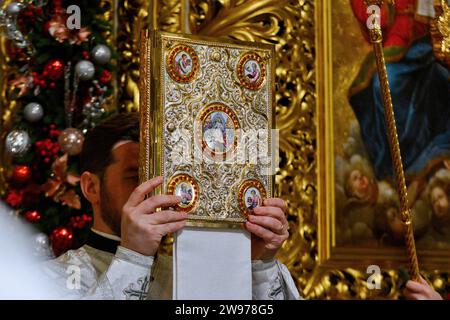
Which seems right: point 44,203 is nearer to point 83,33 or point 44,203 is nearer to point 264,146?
point 83,33

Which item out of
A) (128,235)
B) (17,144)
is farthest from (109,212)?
(17,144)

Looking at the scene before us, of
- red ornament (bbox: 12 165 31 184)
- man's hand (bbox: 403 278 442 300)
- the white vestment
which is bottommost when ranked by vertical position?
man's hand (bbox: 403 278 442 300)

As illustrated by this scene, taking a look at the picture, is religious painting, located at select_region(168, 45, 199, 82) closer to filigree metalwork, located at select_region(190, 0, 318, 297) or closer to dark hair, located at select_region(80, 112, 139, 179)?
dark hair, located at select_region(80, 112, 139, 179)

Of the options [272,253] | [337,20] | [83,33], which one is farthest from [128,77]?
[272,253]

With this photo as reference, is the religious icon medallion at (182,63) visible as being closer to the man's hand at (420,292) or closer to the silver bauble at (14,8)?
the man's hand at (420,292)

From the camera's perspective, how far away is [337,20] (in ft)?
17.3

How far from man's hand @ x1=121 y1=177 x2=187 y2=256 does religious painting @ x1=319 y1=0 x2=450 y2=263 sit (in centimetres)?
209

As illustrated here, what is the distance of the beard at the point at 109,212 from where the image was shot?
12.0 feet

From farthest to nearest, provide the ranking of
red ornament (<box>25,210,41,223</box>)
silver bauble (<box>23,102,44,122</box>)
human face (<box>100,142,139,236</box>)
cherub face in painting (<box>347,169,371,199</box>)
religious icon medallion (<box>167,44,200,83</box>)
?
cherub face in painting (<box>347,169,371,199</box>)
silver bauble (<box>23,102,44,122</box>)
red ornament (<box>25,210,41,223</box>)
human face (<box>100,142,139,236</box>)
religious icon medallion (<box>167,44,200,83</box>)

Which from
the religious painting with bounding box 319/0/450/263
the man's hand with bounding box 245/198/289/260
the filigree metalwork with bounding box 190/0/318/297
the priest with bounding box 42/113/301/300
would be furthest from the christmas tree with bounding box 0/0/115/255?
the man's hand with bounding box 245/198/289/260

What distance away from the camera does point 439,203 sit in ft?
17.4

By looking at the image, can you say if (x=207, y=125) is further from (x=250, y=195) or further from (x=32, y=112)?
(x=32, y=112)

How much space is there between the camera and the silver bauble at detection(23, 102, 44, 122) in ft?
15.2

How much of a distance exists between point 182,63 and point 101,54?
157 centimetres
